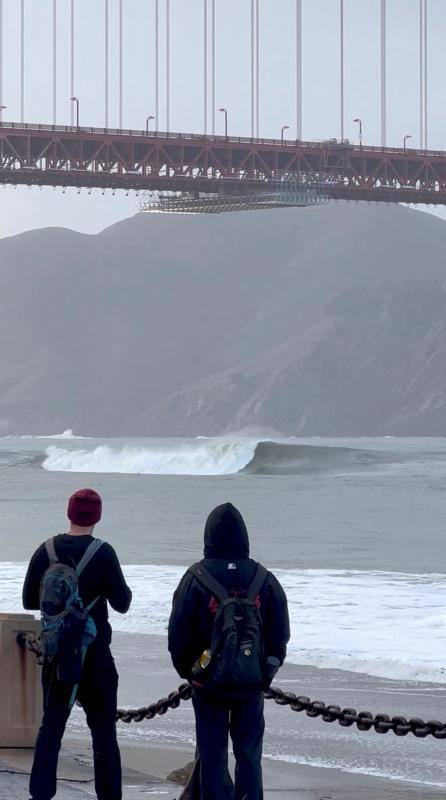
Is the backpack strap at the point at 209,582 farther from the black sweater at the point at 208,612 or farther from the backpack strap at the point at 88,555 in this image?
the backpack strap at the point at 88,555

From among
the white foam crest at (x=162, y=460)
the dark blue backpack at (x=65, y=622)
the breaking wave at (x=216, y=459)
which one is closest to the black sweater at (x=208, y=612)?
the dark blue backpack at (x=65, y=622)

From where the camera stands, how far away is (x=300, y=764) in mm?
6801

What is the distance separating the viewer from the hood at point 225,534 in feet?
15.0

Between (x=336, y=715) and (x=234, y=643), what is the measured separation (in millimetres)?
1190

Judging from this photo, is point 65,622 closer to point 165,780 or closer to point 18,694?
point 165,780

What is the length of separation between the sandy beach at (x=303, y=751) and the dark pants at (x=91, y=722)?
14.0 inches

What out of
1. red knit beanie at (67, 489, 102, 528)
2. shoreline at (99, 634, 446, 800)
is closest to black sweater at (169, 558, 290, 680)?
red knit beanie at (67, 489, 102, 528)

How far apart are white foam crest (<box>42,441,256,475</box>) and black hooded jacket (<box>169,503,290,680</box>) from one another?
69437mm

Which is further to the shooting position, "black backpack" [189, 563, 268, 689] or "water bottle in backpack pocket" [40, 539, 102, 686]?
"water bottle in backpack pocket" [40, 539, 102, 686]

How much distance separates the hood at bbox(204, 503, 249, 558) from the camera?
15.0ft

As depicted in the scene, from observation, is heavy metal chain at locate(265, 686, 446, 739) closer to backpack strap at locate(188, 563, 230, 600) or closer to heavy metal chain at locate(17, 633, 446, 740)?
heavy metal chain at locate(17, 633, 446, 740)

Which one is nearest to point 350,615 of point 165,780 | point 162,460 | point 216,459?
point 165,780

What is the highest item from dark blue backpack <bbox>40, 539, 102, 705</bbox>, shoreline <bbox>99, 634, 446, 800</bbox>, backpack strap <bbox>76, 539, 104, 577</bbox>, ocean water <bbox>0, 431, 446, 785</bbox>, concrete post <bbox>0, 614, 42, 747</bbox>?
backpack strap <bbox>76, 539, 104, 577</bbox>

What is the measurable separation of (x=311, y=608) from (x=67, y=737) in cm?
765
